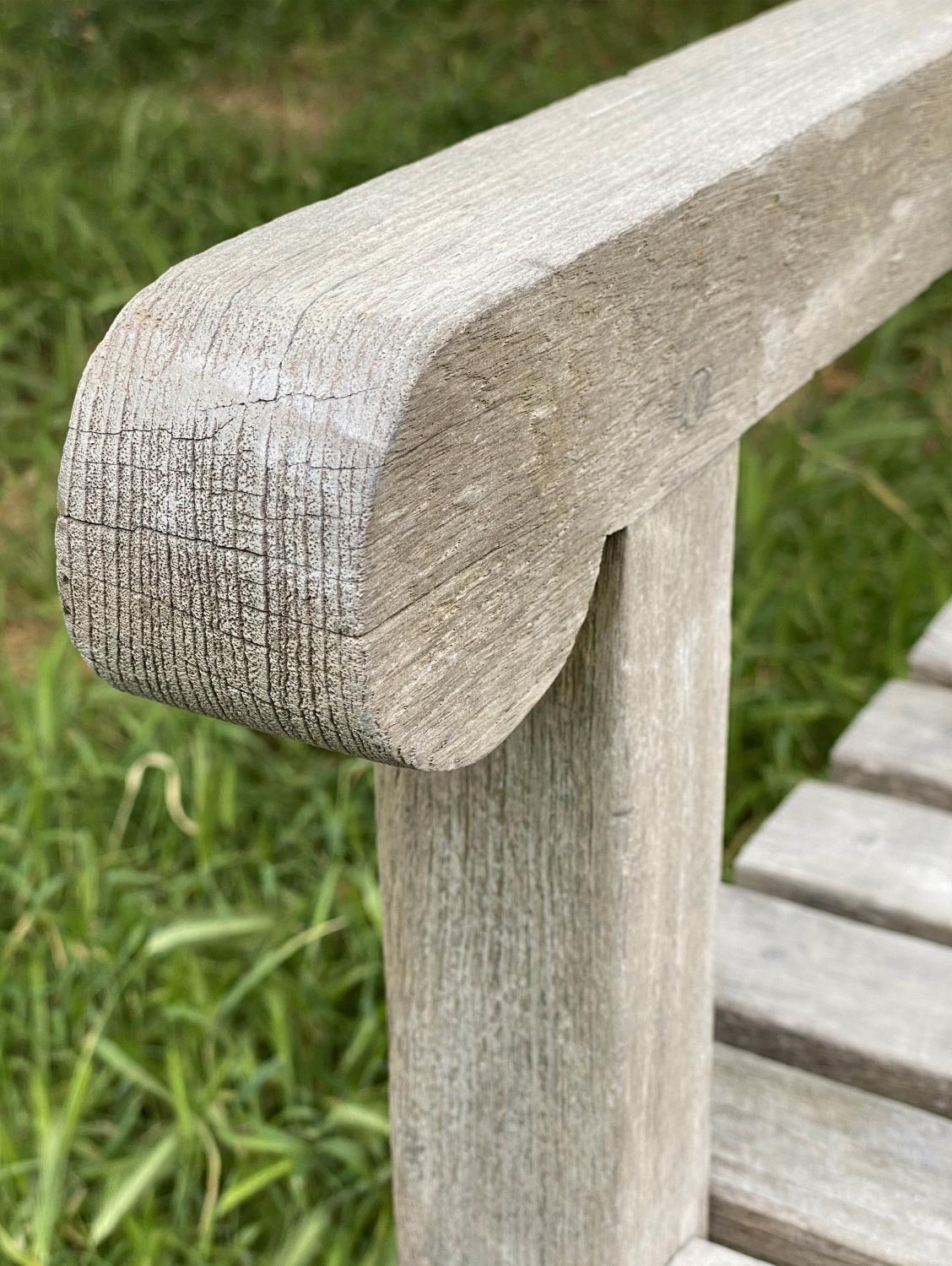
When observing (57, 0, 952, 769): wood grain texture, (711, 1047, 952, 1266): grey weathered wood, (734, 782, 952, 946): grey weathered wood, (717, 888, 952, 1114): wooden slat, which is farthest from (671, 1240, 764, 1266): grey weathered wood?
A: (57, 0, 952, 769): wood grain texture

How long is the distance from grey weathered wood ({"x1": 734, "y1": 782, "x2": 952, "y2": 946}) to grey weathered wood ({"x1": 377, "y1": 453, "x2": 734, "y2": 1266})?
0.45m

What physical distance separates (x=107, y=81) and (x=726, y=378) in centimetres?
450

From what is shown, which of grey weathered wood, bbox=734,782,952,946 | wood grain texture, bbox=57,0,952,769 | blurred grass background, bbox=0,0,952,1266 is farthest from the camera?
blurred grass background, bbox=0,0,952,1266

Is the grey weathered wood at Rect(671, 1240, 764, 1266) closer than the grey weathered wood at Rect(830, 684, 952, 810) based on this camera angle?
Yes

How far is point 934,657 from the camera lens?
1.91 m

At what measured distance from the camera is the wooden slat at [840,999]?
1283mm

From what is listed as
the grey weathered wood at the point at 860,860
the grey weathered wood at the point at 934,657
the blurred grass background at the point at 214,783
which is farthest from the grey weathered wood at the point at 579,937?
the grey weathered wood at the point at 934,657

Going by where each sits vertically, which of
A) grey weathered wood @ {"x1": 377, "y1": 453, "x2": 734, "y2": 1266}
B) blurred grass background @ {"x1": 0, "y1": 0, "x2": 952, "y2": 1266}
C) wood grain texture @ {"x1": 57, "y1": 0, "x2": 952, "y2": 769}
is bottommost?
blurred grass background @ {"x1": 0, "y1": 0, "x2": 952, "y2": 1266}

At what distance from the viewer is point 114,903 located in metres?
1.99

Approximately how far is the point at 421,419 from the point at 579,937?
446mm

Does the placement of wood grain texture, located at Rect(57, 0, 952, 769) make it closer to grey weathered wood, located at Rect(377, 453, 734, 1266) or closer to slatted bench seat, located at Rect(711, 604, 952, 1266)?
grey weathered wood, located at Rect(377, 453, 734, 1266)

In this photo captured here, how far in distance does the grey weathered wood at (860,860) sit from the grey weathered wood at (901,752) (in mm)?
29

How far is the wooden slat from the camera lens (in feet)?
4.21

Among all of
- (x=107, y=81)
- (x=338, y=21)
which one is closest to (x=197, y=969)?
Result: (x=107, y=81)
